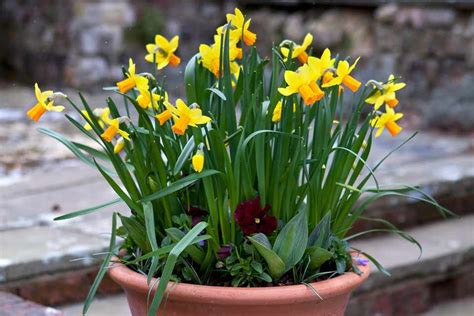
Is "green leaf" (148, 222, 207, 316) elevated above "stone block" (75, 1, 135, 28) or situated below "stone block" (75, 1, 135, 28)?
above

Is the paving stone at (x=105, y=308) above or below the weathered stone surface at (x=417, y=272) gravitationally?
above

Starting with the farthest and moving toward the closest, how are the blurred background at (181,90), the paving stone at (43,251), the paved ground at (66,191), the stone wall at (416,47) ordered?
the stone wall at (416,47), the blurred background at (181,90), the paved ground at (66,191), the paving stone at (43,251)

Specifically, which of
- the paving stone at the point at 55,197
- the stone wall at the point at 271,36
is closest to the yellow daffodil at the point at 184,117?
the paving stone at the point at 55,197

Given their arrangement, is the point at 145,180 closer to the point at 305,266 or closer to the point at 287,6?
the point at 305,266

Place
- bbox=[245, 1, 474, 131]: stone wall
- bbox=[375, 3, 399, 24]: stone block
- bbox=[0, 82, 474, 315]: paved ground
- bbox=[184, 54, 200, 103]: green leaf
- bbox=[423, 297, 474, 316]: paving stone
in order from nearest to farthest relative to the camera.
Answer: bbox=[184, 54, 200, 103]: green leaf
bbox=[0, 82, 474, 315]: paved ground
bbox=[423, 297, 474, 316]: paving stone
bbox=[245, 1, 474, 131]: stone wall
bbox=[375, 3, 399, 24]: stone block

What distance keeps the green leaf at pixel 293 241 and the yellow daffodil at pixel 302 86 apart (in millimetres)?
206

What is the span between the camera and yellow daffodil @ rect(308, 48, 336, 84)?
4.84ft

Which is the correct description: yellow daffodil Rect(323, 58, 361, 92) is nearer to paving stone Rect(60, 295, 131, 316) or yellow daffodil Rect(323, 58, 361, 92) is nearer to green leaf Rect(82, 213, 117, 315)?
green leaf Rect(82, 213, 117, 315)

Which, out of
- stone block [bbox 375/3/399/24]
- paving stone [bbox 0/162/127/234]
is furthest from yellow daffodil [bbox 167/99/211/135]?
stone block [bbox 375/3/399/24]

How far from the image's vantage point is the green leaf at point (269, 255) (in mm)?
1442

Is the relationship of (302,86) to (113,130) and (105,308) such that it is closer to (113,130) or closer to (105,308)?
(113,130)

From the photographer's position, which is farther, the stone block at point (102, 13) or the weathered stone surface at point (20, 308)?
the stone block at point (102, 13)

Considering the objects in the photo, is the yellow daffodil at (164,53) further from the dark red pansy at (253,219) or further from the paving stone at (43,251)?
the paving stone at (43,251)

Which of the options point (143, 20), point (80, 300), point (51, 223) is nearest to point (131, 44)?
point (143, 20)
